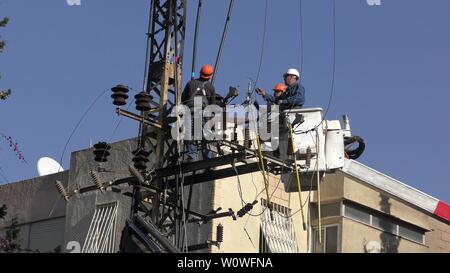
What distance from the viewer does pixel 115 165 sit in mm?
27125

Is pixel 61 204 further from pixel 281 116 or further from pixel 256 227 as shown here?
pixel 281 116

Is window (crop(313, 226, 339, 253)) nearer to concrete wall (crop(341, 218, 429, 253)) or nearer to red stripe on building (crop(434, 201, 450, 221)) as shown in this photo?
concrete wall (crop(341, 218, 429, 253))

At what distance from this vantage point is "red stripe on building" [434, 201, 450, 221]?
95.3 feet

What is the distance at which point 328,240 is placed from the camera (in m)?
27.3

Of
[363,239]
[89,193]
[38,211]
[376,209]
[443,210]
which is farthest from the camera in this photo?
[38,211]

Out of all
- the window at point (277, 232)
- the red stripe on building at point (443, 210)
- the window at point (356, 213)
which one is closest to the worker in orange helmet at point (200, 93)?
the window at point (277, 232)

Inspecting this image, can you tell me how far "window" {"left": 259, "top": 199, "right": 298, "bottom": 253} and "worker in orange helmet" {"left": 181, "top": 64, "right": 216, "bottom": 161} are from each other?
472 centimetres

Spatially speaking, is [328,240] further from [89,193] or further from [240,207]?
[89,193]

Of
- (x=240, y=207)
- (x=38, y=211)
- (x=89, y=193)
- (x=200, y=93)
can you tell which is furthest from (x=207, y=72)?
(x=38, y=211)

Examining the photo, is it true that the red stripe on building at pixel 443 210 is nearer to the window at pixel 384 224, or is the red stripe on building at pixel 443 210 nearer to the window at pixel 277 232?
the window at pixel 384 224

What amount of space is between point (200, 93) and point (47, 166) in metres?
11.0

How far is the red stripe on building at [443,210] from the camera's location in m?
29.0

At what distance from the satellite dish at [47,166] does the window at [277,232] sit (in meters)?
6.82
